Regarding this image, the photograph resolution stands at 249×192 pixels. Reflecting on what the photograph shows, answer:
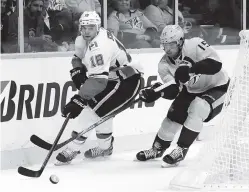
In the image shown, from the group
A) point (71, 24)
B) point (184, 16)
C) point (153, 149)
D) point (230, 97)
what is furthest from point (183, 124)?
point (184, 16)

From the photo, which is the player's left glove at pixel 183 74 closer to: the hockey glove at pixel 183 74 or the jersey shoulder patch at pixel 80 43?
the hockey glove at pixel 183 74

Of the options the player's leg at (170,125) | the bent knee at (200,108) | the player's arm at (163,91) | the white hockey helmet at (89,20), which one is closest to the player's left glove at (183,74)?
the player's arm at (163,91)

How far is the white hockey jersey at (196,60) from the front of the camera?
5.50 meters

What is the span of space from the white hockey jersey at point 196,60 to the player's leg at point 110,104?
0.78 ft

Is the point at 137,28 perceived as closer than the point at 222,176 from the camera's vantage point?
No

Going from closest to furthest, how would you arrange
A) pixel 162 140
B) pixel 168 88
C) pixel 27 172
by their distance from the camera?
pixel 27 172, pixel 168 88, pixel 162 140

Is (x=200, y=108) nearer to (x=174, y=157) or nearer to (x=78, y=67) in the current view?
(x=174, y=157)

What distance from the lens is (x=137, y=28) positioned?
266 inches

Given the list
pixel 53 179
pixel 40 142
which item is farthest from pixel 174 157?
pixel 53 179

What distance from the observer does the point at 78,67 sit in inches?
219

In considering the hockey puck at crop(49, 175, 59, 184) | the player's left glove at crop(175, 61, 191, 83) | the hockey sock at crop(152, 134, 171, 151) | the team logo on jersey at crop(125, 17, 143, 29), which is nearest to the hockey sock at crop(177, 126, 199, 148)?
the hockey sock at crop(152, 134, 171, 151)

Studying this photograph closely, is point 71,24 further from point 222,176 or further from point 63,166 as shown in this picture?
point 222,176

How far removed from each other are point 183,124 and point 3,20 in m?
1.36

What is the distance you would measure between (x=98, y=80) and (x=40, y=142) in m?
0.52
